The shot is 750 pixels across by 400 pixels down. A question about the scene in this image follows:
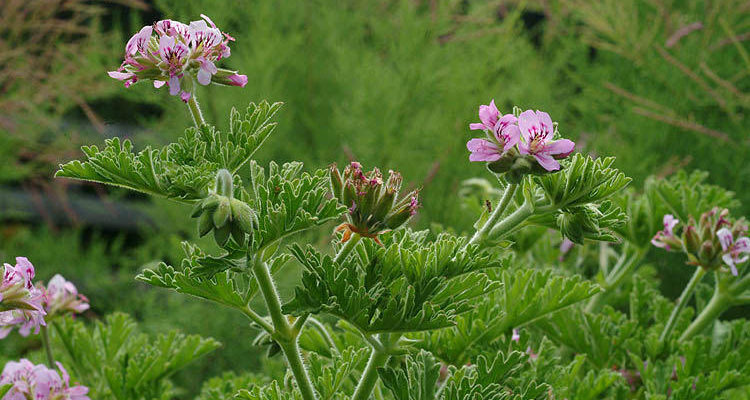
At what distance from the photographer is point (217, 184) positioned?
0.42m

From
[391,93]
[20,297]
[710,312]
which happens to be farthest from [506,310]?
[391,93]

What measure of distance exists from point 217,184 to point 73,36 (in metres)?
2.64

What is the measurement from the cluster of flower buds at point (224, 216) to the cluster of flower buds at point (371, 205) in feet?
0.21

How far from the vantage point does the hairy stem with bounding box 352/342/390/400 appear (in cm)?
48

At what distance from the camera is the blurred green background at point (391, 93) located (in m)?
1.65

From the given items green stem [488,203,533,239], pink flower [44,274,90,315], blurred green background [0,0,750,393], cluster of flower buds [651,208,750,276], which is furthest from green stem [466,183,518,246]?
blurred green background [0,0,750,393]

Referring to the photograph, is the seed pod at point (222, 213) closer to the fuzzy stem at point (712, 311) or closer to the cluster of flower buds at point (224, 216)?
the cluster of flower buds at point (224, 216)

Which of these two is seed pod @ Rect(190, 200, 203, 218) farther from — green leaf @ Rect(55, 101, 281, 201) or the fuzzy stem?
the fuzzy stem

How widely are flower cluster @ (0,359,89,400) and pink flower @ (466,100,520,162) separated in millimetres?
323

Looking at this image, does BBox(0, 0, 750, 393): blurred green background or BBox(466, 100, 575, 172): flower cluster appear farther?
BBox(0, 0, 750, 393): blurred green background

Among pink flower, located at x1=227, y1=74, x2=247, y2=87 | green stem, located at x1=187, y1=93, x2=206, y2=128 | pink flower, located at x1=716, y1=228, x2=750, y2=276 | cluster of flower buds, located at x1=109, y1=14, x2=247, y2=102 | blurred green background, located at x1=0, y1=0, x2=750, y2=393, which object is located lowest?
blurred green background, located at x1=0, y1=0, x2=750, y2=393

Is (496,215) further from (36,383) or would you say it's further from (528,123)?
(36,383)

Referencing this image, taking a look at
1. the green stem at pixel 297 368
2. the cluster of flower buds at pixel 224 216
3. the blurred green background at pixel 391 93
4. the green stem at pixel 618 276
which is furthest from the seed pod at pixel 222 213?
the blurred green background at pixel 391 93

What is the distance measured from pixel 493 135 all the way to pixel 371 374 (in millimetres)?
165
